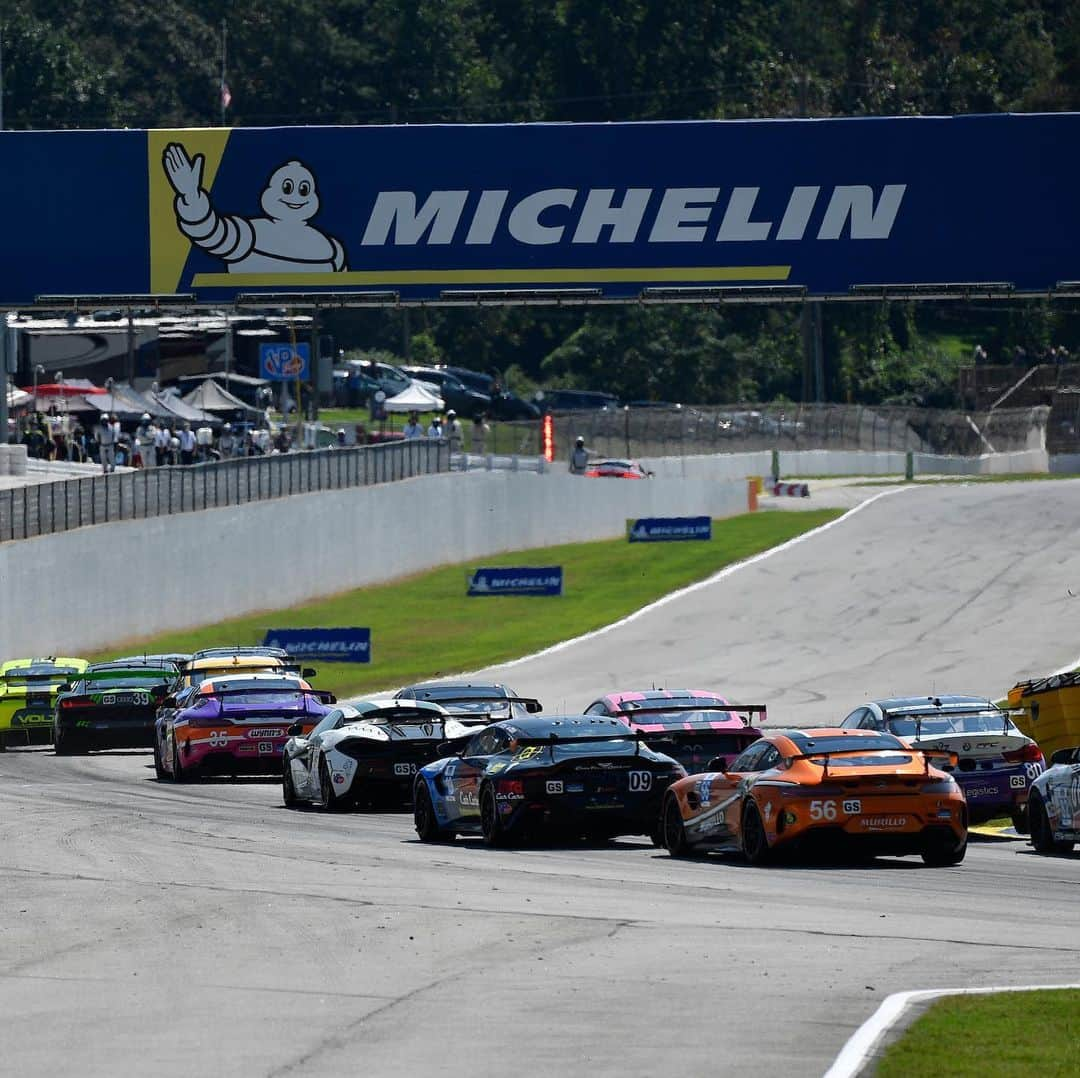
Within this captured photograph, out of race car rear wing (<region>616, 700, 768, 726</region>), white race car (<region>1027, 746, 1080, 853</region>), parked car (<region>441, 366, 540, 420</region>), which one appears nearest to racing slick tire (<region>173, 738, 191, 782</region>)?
race car rear wing (<region>616, 700, 768, 726</region>)

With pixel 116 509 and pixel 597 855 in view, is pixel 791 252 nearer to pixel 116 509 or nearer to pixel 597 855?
pixel 116 509

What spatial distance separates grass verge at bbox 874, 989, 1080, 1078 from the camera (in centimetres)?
880

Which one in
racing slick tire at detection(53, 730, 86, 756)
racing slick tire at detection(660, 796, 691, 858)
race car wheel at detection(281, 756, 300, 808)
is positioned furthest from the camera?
racing slick tire at detection(53, 730, 86, 756)

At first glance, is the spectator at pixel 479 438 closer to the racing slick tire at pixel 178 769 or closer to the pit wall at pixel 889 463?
the pit wall at pixel 889 463

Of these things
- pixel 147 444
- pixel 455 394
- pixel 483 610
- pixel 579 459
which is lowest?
pixel 483 610

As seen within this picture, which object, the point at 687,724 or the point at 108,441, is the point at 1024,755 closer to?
the point at 687,724

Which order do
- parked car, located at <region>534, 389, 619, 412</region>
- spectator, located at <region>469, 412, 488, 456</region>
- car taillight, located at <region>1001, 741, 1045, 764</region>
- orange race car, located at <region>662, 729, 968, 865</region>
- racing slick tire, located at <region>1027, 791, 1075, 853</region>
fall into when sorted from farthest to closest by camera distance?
parked car, located at <region>534, 389, 619, 412</region> < spectator, located at <region>469, 412, 488, 456</region> < car taillight, located at <region>1001, 741, 1045, 764</region> < racing slick tire, located at <region>1027, 791, 1075, 853</region> < orange race car, located at <region>662, 729, 968, 865</region>

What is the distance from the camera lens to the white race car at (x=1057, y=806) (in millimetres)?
17281

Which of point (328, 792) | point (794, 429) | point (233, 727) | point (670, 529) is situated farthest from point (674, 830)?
point (794, 429)

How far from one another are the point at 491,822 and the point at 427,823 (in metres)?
0.94

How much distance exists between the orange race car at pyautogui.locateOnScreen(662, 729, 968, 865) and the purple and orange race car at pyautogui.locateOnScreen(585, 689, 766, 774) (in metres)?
2.97

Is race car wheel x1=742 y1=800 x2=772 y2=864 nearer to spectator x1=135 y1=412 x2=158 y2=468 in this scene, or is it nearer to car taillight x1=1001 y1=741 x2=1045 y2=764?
car taillight x1=1001 y1=741 x2=1045 y2=764

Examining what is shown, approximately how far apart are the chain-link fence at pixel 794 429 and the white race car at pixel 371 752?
5248 cm

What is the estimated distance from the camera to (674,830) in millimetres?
17766
